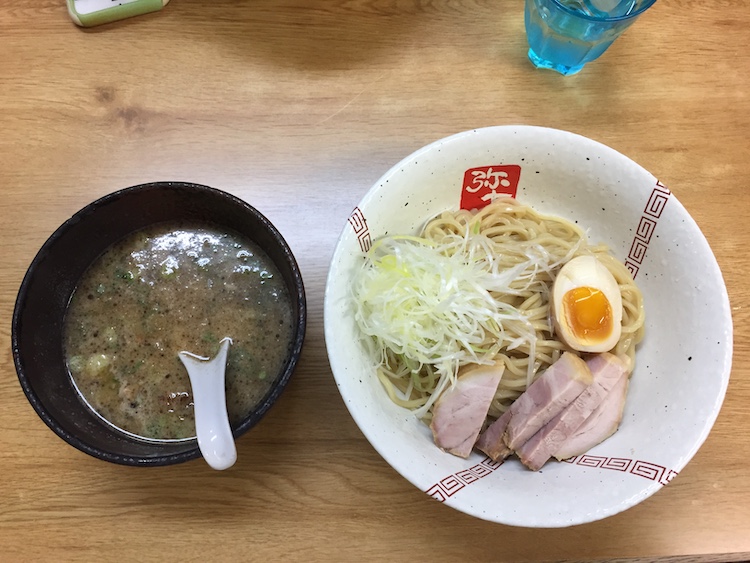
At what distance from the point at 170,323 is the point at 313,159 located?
0.66m

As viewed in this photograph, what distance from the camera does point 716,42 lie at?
Answer: 5.78 ft

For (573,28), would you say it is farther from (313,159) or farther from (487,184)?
(313,159)

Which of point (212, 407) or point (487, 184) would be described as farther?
point (487, 184)

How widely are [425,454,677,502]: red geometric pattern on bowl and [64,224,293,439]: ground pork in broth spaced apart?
1.45ft

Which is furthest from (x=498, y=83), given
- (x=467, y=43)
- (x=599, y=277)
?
(x=599, y=277)

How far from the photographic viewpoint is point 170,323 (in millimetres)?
1272

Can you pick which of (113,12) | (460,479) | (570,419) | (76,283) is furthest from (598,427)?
(113,12)

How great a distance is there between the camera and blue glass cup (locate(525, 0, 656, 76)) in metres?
1.50

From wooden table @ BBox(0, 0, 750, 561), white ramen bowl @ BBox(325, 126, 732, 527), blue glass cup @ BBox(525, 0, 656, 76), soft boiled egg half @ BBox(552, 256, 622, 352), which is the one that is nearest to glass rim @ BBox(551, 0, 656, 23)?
blue glass cup @ BBox(525, 0, 656, 76)

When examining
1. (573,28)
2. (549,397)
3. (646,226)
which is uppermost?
(573,28)

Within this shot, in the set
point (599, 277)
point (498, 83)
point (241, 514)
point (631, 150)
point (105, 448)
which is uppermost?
point (498, 83)

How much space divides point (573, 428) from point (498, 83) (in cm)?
108

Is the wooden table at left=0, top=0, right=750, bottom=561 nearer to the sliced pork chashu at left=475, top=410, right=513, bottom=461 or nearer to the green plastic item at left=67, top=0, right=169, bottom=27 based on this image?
the green plastic item at left=67, top=0, right=169, bottom=27

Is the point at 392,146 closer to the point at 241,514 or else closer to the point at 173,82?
the point at 173,82
